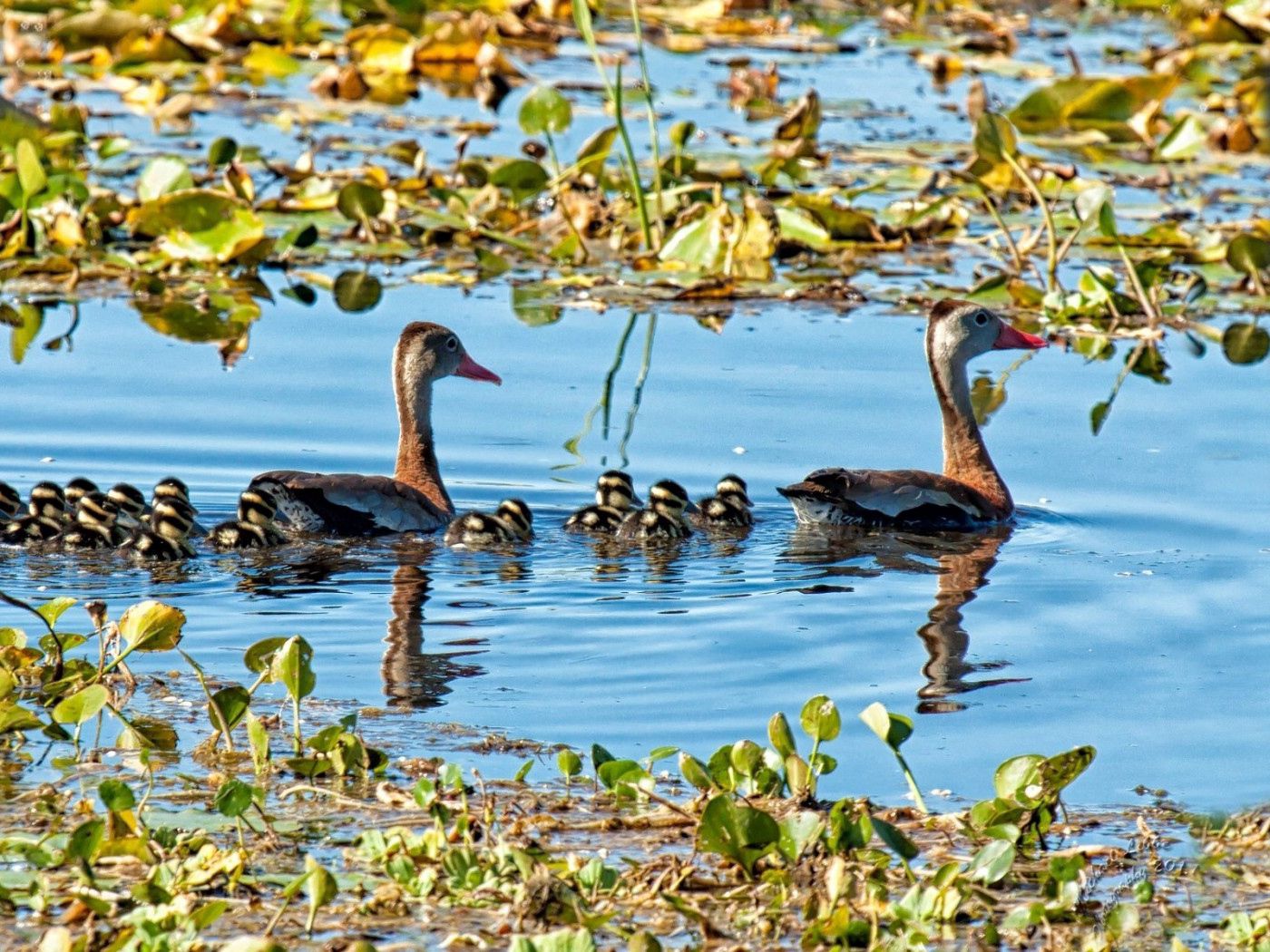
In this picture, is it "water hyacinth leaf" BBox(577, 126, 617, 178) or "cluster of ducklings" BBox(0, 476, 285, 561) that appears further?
"water hyacinth leaf" BBox(577, 126, 617, 178)

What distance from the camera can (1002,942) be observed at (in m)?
→ 5.29

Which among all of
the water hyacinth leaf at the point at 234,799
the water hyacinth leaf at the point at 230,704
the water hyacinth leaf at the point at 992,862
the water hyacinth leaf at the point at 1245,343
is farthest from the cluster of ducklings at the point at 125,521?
the water hyacinth leaf at the point at 1245,343

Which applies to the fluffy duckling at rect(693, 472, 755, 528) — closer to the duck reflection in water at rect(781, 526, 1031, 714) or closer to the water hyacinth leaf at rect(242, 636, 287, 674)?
the duck reflection in water at rect(781, 526, 1031, 714)

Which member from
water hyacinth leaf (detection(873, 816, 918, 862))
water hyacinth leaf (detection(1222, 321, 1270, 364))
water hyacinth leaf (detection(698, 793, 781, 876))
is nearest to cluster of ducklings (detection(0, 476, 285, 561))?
water hyacinth leaf (detection(698, 793, 781, 876))

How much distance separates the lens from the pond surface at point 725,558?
7.38m

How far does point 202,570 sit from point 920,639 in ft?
10.4

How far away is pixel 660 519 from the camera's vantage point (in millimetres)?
9805

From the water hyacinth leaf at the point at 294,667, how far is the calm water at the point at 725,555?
0.78 m

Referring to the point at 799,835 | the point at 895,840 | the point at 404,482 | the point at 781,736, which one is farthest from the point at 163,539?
the point at 895,840

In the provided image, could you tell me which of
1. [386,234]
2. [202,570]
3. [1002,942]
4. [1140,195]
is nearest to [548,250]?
[386,234]

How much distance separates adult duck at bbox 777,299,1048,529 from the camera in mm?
9914

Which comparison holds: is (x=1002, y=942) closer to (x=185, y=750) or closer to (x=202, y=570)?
(x=185, y=750)

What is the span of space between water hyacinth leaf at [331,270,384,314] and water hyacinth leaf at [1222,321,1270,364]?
5.45 m

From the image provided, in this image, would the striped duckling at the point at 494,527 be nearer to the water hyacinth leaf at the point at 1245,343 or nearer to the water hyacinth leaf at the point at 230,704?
the water hyacinth leaf at the point at 230,704
